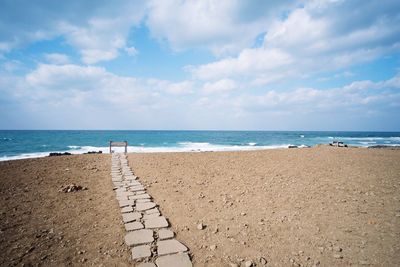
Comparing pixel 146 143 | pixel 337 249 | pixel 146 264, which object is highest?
pixel 337 249

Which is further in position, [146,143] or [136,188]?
[146,143]

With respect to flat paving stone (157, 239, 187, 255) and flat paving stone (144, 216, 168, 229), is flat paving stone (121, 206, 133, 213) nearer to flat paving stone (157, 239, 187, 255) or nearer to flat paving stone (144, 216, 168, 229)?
flat paving stone (144, 216, 168, 229)

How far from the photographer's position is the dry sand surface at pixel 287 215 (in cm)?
303

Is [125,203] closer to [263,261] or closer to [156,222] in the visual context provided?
[156,222]

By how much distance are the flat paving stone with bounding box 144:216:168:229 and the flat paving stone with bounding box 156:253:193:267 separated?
3.04 ft

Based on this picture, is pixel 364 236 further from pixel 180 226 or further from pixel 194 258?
pixel 180 226

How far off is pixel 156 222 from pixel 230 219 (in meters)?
1.44

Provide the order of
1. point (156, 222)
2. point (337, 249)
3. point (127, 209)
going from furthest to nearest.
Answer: point (127, 209) → point (156, 222) → point (337, 249)

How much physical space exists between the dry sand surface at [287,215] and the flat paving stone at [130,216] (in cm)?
56

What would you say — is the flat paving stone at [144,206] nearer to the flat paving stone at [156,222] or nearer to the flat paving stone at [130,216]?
the flat paving stone at [130,216]

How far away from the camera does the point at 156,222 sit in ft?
13.3

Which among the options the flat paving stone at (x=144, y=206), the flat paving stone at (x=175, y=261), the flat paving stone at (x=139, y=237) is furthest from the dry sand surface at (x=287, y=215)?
the flat paving stone at (x=139, y=237)

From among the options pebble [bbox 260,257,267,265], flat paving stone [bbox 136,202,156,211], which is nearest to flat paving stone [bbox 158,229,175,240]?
flat paving stone [bbox 136,202,156,211]

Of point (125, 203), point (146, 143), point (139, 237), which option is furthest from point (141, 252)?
point (146, 143)
